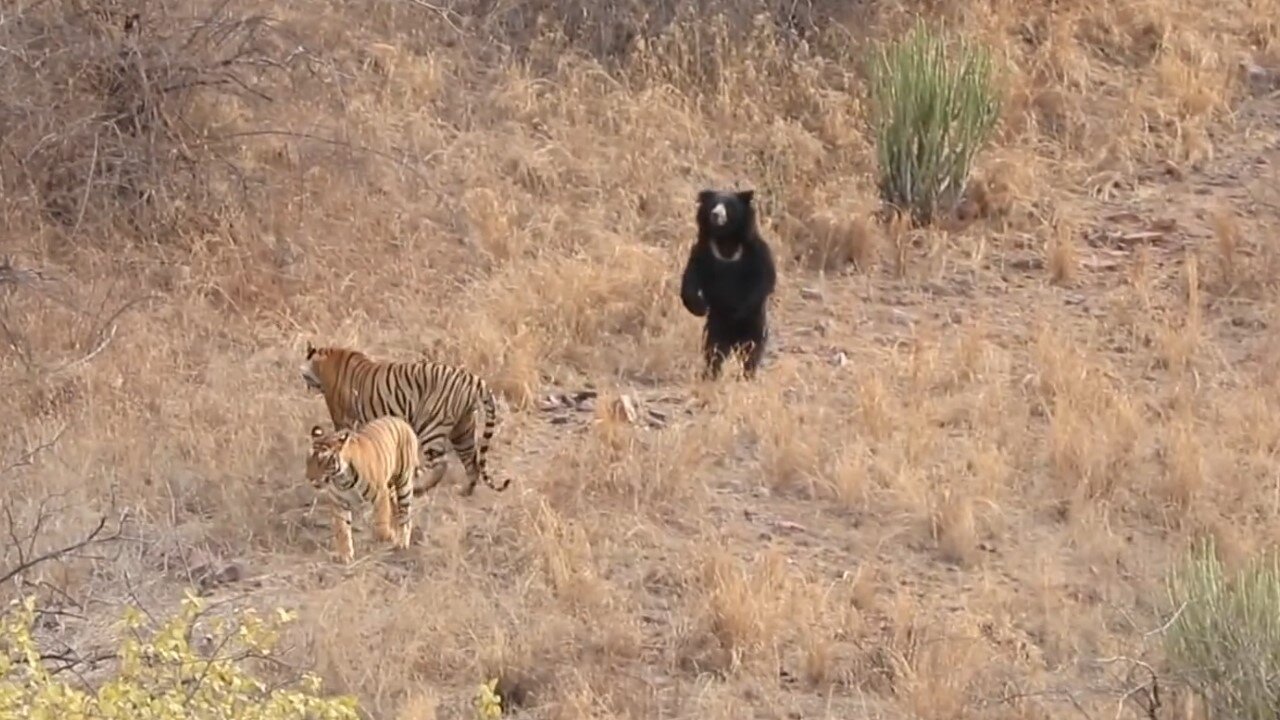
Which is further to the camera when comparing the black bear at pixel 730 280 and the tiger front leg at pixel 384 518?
the black bear at pixel 730 280

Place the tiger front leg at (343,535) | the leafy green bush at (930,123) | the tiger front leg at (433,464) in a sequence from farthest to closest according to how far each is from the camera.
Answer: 1. the leafy green bush at (930,123)
2. the tiger front leg at (433,464)
3. the tiger front leg at (343,535)

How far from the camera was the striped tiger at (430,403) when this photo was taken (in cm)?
853

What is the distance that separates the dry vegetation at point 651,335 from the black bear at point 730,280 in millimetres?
218

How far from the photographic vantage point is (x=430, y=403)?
8.54 metres

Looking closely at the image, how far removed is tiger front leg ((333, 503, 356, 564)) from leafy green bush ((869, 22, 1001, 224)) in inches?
186

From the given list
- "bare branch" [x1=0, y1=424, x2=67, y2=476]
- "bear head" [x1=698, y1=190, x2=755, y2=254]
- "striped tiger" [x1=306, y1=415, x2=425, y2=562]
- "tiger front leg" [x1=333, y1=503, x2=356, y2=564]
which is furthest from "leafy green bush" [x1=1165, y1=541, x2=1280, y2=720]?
"bare branch" [x1=0, y1=424, x2=67, y2=476]

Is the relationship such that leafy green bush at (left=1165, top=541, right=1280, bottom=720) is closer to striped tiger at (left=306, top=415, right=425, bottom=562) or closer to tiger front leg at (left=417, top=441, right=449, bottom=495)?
striped tiger at (left=306, top=415, right=425, bottom=562)

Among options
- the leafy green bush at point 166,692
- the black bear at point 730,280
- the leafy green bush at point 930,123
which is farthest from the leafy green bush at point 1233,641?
the leafy green bush at point 930,123

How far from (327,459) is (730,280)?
2.64 m

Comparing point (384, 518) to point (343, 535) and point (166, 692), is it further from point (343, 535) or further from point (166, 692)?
point (166, 692)

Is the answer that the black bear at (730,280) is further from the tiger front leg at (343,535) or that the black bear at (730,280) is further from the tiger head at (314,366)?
the tiger front leg at (343,535)

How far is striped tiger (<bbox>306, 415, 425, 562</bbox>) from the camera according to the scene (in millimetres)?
7777

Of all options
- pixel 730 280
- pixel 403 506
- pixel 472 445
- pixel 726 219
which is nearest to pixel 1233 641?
pixel 403 506

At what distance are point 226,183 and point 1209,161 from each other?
18.6 feet
